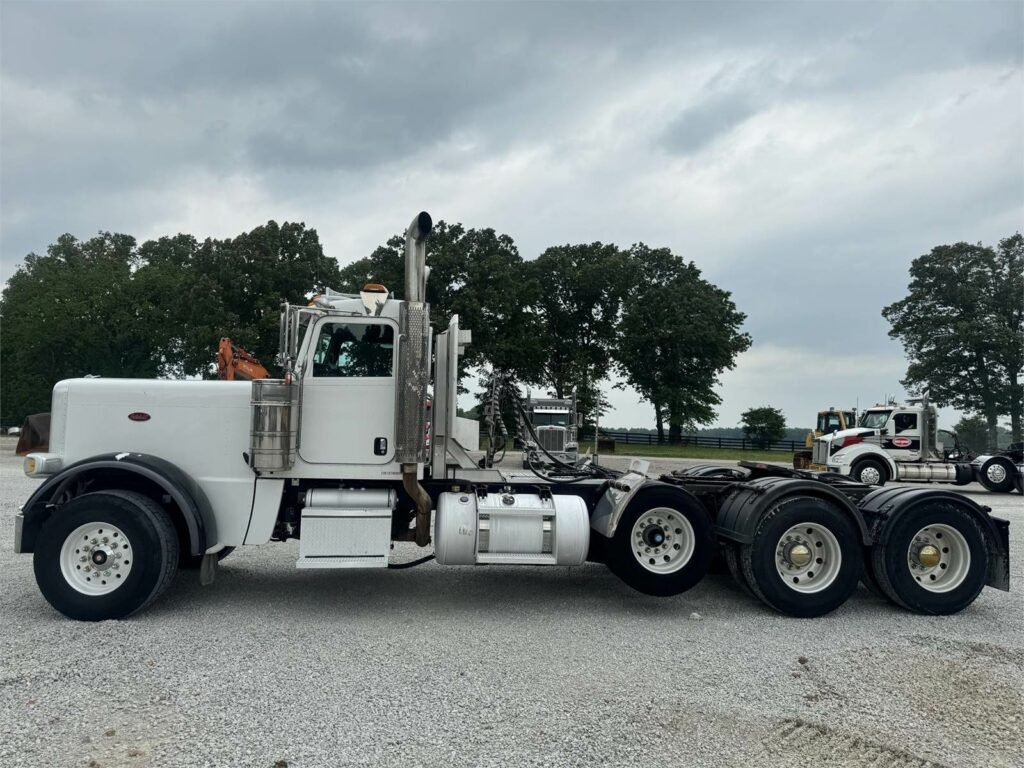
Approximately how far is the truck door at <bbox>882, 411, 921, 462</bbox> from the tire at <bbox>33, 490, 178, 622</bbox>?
2212cm

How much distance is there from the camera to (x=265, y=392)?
5.86 metres

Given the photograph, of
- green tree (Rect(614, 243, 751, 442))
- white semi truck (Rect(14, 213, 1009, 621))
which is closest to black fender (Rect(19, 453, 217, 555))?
white semi truck (Rect(14, 213, 1009, 621))

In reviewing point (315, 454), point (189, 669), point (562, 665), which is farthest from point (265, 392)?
point (562, 665)

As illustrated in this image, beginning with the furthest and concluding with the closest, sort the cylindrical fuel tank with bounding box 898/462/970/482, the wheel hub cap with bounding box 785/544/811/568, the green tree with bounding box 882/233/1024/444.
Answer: the green tree with bounding box 882/233/1024/444 → the cylindrical fuel tank with bounding box 898/462/970/482 → the wheel hub cap with bounding box 785/544/811/568

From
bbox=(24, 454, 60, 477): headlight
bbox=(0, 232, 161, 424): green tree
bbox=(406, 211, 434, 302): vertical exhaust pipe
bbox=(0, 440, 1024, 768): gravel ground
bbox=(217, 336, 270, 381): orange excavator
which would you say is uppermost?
bbox=(0, 232, 161, 424): green tree

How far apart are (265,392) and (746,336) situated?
4563 centimetres

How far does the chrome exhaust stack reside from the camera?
6.02 meters

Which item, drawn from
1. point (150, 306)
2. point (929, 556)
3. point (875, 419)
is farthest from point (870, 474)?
point (150, 306)

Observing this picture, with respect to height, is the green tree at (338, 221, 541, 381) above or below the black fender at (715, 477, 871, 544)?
above

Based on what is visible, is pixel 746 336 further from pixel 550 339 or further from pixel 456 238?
pixel 456 238

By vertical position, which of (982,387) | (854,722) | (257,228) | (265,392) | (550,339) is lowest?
(854,722)

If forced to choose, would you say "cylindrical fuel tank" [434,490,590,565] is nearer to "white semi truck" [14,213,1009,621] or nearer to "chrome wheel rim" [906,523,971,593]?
"white semi truck" [14,213,1009,621]

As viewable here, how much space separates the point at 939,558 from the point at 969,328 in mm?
42871

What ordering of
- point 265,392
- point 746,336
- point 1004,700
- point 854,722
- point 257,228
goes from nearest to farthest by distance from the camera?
1. point 854,722
2. point 1004,700
3. point 265,392
4. point 257,228
5. point 746,336
